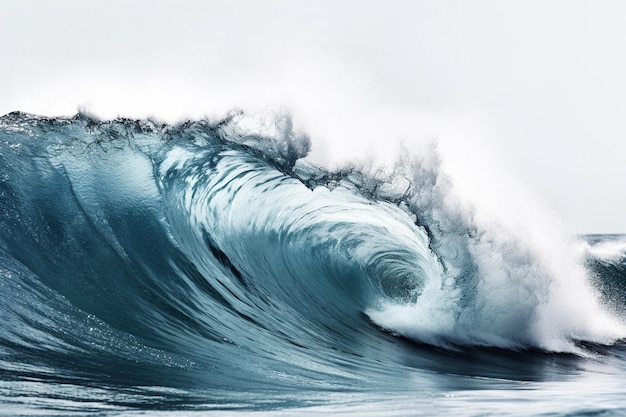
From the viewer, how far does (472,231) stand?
8.55 meters

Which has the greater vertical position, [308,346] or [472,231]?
[472,231]

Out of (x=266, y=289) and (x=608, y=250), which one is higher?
(x=608, y=250)

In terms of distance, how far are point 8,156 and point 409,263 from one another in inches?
255

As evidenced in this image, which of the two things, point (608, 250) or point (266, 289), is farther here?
point (608, 250)

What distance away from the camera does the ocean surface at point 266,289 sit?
13.0ft

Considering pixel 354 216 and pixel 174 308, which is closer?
pixel 174 308

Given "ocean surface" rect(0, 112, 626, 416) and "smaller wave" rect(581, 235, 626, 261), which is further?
"smaller wave" rect(581, 235, 626, 261)

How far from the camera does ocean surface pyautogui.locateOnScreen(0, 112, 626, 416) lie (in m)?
3.96

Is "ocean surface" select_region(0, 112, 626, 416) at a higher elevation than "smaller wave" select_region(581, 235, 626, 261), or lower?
lower

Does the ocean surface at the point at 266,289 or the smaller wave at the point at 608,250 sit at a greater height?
the smaller wave at the point at 608,250

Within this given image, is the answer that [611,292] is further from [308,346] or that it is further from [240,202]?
[308,346]

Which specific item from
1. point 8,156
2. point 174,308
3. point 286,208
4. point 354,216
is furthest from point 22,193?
point 354,216

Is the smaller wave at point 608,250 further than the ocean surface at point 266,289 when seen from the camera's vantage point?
Yes

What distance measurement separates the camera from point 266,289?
8.81 metres
